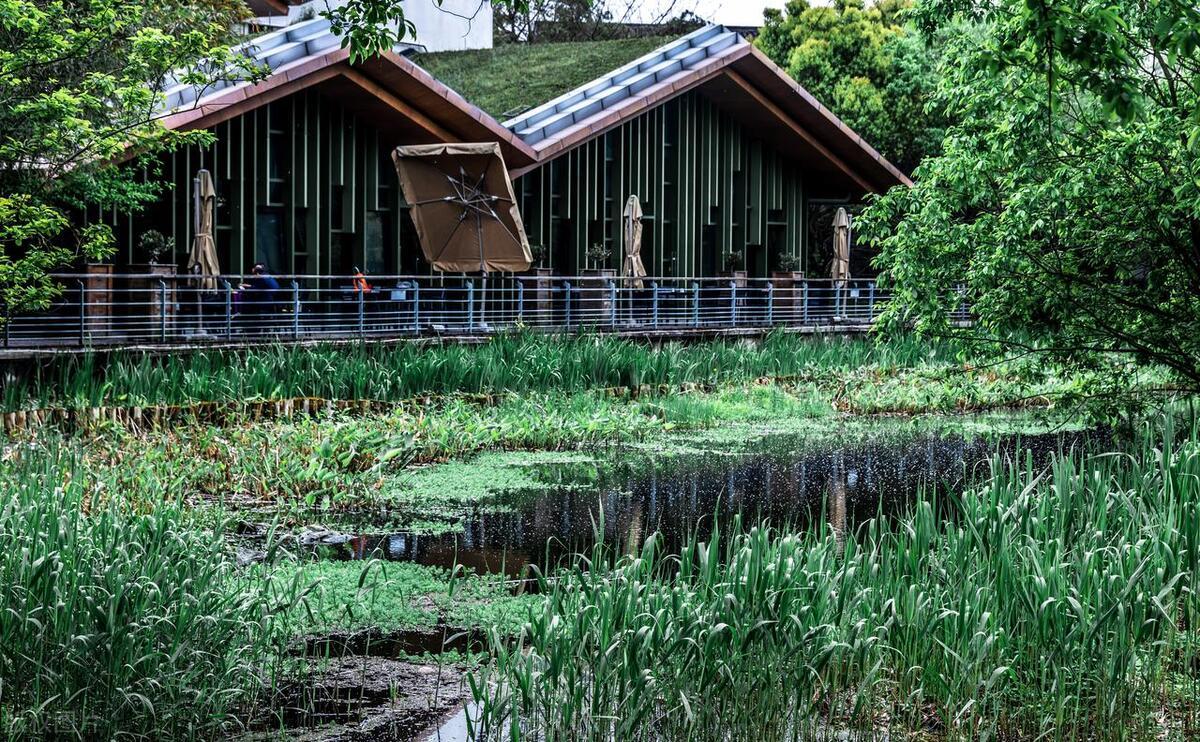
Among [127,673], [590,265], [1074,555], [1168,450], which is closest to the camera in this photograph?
[127,673]

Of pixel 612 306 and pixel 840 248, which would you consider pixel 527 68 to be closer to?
pixel 840 248

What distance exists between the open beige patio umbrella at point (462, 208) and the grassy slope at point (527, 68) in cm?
575

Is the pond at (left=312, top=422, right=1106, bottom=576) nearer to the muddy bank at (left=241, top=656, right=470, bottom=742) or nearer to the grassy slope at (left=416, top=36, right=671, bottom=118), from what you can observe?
the muddy bank at (left=241, top=656, right=470, bottom=742)

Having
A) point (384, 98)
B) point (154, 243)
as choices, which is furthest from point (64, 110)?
point (384, 98)

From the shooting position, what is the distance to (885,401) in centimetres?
1864

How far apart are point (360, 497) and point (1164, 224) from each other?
20.0ft

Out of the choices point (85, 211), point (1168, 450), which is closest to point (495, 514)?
point (1168, 450)

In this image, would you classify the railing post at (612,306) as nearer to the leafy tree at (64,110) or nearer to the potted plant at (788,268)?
the potted plant at (788,268)

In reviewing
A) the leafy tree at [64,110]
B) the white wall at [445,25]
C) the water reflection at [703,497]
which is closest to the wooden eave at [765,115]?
the leafy tree at [64,110]

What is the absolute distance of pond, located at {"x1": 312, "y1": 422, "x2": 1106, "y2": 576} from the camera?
31.1ft

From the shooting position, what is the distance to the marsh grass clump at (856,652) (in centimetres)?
538

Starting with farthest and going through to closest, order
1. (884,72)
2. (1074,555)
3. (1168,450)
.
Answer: (884,72) → (1168,450) → (1074,555)

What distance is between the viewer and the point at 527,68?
1137 inches

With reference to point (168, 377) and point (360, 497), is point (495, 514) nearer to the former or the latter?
point (360, 497)
